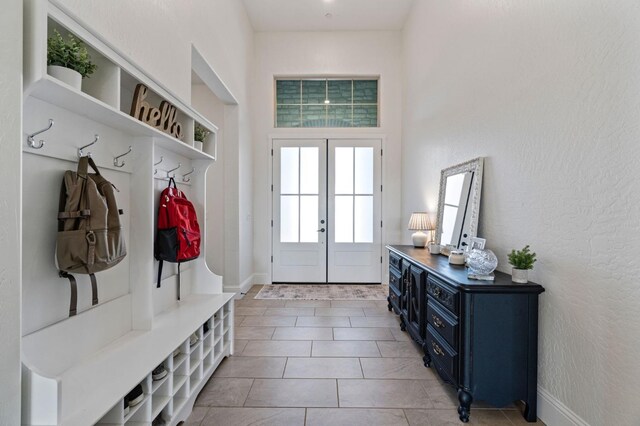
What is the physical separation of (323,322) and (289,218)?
7.00ft

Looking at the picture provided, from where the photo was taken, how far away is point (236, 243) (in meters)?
4.39

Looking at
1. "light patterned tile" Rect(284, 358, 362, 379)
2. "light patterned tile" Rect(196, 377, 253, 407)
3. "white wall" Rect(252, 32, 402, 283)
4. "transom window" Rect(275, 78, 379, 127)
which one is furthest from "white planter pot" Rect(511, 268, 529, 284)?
"transom window" Rect(275, 78, 379, 127)

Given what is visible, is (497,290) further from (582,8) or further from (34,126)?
(34,126)

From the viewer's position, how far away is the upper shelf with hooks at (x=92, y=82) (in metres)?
1.05

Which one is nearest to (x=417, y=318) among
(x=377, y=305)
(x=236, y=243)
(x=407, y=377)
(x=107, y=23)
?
(x=407, y=377)

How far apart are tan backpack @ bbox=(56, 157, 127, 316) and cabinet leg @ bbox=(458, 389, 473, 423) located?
207cm

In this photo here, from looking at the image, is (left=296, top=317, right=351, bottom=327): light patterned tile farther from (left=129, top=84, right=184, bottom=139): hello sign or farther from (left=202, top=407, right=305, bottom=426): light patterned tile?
(left=129, top=84, right=184, bottom=139): hello sign

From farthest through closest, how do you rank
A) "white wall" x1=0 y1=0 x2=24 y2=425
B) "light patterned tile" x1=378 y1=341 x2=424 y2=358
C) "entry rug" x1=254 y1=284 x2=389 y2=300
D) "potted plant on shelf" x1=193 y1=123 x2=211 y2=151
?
"entry rug" x1=254 y1=284 x2=389 y2=300, "light patterned tile" x1=378 y1=341 x2=424 y2=358, "potted plant on shelf" x1=193 y1=123 x2=211 y2=151, "white wall" x1=0 y1=0 x2=24 y2=425

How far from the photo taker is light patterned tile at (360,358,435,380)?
2.40 m

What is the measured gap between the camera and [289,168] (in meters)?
5.23

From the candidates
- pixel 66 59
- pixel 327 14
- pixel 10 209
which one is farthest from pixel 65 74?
pixel 327 14

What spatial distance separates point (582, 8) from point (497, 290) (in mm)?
1547

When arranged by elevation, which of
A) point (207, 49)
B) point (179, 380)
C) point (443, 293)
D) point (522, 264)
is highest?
point (207, 49)

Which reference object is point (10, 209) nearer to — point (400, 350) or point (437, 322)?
point (437, 322)
